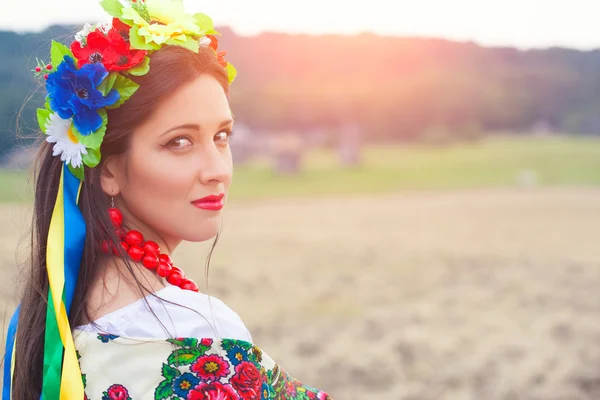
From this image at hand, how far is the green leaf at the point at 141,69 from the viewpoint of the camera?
1.38 meters

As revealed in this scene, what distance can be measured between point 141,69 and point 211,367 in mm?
592

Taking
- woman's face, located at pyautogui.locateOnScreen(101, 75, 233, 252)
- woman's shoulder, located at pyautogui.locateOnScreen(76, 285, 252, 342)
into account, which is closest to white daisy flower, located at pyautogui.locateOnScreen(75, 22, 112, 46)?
woman's face, located at pyautogui.locateOnScreen(101, 75, 233, 252)

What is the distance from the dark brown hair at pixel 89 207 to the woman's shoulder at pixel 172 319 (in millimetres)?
61

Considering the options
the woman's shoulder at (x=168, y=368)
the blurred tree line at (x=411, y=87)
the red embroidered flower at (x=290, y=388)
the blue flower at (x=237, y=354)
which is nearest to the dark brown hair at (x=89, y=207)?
the woman's shoulder at (x=168, y=368)

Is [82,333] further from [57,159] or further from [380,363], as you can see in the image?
[380,363]

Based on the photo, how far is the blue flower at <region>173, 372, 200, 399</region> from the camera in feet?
4.00

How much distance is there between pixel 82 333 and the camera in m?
1.29

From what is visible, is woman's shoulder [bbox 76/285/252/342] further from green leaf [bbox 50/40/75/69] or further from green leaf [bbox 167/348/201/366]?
green leaf [bbox 50/40/75/69]

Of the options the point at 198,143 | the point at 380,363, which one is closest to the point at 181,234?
the point at 198,143

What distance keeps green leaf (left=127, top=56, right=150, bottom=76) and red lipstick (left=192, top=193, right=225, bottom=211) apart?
0.91ft

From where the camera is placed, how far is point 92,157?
1.40 metres

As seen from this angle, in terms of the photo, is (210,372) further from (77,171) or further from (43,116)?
(43,116)

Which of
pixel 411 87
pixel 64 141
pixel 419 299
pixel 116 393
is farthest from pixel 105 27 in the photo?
pixel 411 87

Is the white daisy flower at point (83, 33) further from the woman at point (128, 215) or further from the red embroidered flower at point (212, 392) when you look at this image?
the red embroidered flower at point (212, 392)
